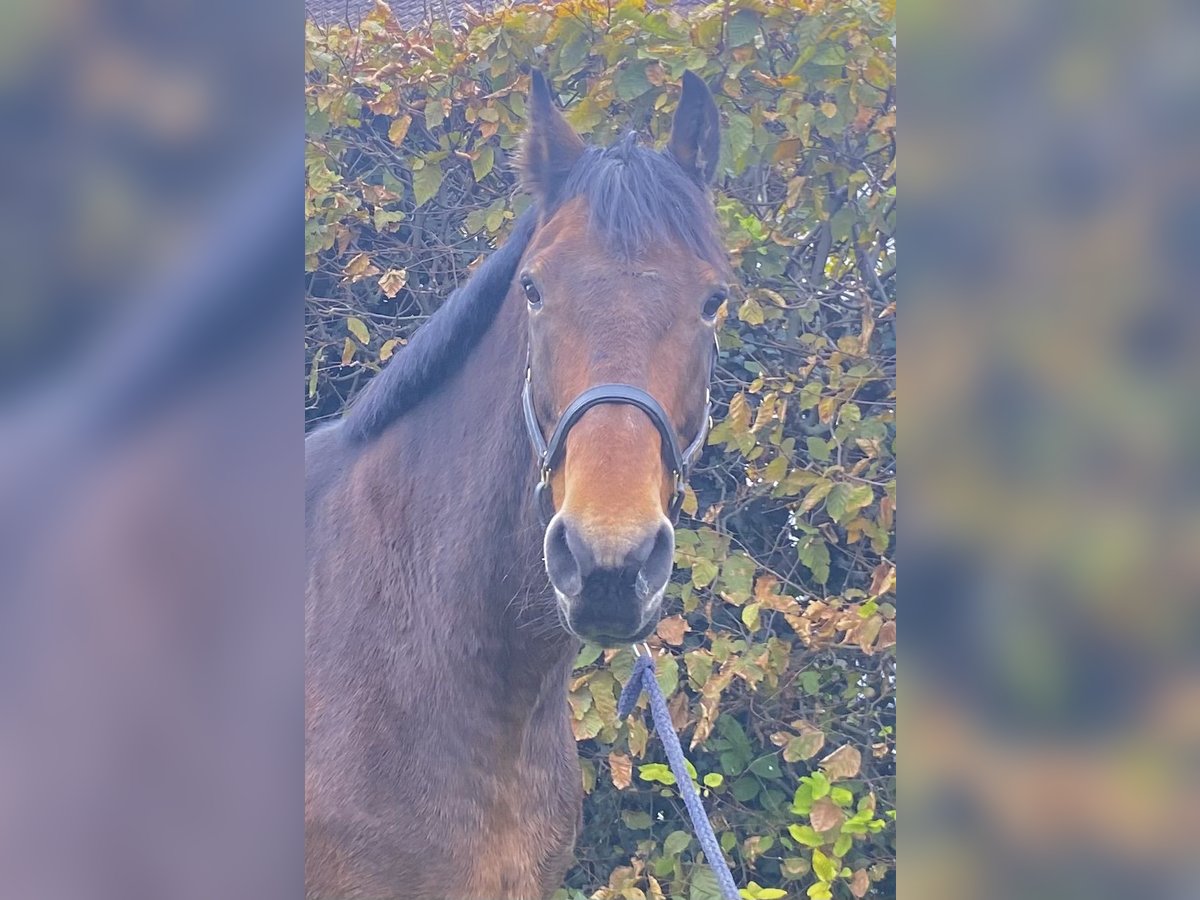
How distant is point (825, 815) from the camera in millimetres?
2684

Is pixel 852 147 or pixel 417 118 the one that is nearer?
pixel 852 147

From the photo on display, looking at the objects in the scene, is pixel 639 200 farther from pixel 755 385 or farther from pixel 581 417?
pixel 755 385

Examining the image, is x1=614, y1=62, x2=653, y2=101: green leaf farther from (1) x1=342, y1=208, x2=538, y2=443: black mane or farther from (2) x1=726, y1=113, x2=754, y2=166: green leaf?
(1) x1=342, y1=208, x2=538, y2=443: black mane

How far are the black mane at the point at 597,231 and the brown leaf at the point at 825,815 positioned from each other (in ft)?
4.96

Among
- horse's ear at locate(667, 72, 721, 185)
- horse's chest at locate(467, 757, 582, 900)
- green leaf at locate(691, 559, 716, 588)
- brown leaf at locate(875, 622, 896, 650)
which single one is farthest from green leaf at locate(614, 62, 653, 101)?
horse's chest at locate(467, 757, 582, 900)

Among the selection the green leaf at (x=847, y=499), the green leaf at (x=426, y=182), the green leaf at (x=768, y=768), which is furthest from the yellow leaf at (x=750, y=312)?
the green leaf at (x=768, y=768)

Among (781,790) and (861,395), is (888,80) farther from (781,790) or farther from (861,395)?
(781,790)

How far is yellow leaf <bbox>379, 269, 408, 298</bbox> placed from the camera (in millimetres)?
2969
